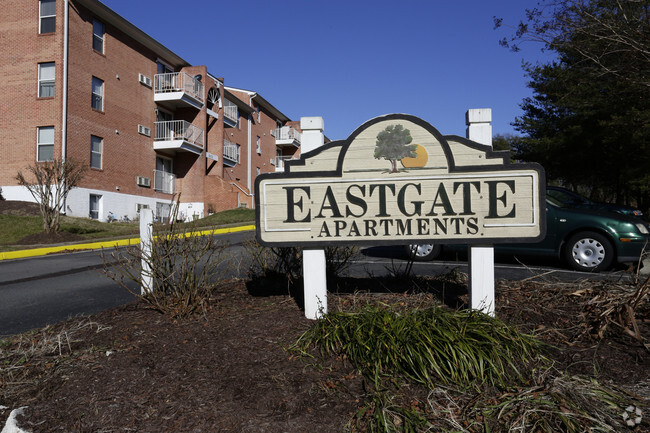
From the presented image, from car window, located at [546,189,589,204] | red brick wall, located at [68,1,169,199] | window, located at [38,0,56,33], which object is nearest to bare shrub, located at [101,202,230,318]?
car window, located at [546,189,589,204]

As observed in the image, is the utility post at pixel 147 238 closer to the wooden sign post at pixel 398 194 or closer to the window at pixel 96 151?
the wooden sign post at pixel 398 194

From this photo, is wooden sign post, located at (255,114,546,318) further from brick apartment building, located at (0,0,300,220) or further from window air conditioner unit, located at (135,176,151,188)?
window air conditioner unit, located at (135,176,151,188)

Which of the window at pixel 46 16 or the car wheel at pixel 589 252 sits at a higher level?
the window at pixel 46 16

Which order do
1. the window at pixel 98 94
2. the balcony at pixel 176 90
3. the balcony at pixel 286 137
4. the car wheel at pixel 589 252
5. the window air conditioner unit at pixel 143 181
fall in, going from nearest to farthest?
the car wheel at pixel 589 252 < the window at pixel 98 94 < the window air conditioner unit at pixel 143 181 < the balcony at pixel 176 90 < the balcony at pixel 286 137

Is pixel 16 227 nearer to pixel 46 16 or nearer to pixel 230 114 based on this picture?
pixel 46 16

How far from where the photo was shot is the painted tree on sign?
12.8 ft

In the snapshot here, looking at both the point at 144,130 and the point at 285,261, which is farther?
the point at 144,130

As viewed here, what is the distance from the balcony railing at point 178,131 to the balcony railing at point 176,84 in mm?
1690

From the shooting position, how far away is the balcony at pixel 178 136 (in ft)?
86.4

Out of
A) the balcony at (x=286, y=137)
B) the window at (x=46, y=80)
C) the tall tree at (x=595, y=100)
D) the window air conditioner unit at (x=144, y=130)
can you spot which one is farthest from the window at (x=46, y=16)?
the balcony at (x=286, y=137)

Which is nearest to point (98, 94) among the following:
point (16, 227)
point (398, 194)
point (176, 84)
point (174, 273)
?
point (176, 84)

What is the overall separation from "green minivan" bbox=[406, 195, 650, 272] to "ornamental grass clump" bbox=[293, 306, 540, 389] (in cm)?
495

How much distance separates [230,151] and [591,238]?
27856 millimetres

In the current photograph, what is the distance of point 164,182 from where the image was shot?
1094 inches
